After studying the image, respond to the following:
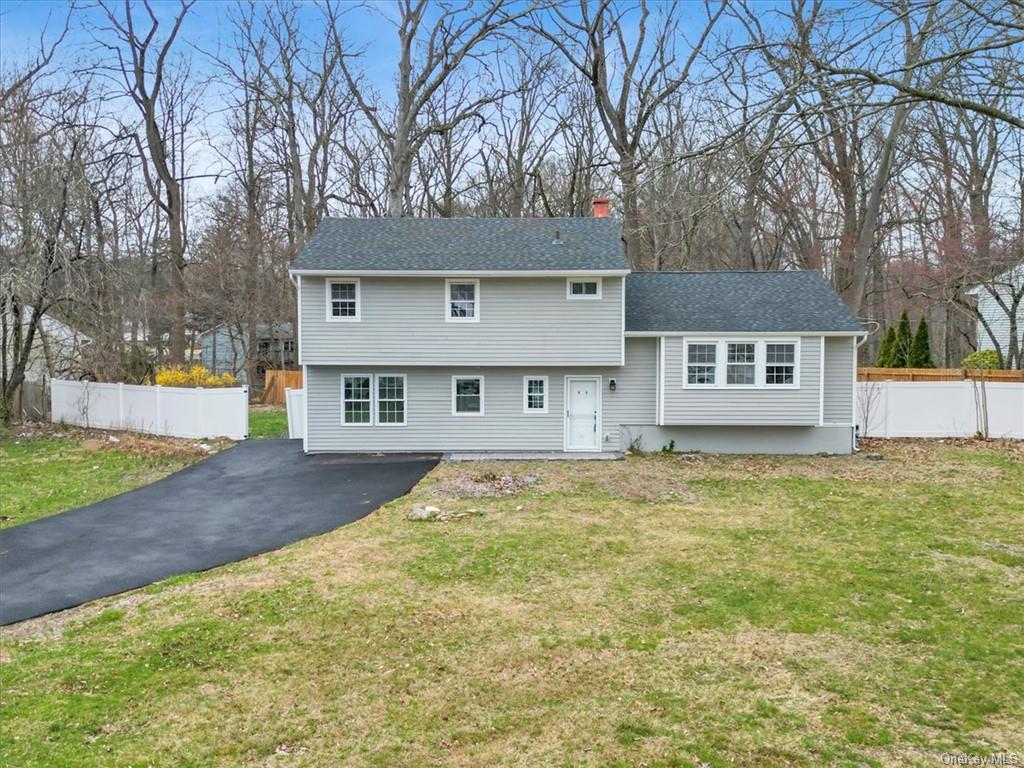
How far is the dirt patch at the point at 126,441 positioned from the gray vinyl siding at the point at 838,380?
1537 centimetres

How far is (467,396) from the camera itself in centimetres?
1692

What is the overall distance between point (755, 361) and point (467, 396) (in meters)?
7.00

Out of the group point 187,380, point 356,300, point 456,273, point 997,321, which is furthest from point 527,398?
point 997,321

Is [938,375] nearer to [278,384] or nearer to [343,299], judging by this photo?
[343,299]

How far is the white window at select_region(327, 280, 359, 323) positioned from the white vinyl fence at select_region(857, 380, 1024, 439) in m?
13.4

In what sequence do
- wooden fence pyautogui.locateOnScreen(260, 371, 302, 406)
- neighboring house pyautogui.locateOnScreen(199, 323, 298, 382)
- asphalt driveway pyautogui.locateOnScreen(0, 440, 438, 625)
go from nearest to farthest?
asphalt driveway pyautogui.locateOnScreen(0, 440, 438, 625) < wooden fence pyautogui.locateOnScreen(260, 371, 302, 406) < neighboring house pyautogui.locateOnScreen(199, 323, 298, 382)

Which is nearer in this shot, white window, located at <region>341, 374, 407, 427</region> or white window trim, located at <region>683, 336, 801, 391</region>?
white window trim, located at <region>683, 336, 801, 391</region>

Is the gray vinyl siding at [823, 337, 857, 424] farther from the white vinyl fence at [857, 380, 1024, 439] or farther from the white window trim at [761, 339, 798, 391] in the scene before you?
the white vinyl fence at [857, 380, 1024, 439]

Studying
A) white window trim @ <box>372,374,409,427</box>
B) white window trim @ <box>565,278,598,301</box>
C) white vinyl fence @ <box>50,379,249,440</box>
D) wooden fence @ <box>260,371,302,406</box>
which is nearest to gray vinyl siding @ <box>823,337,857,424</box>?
white window trim @ <box>565,278,598,301</box>

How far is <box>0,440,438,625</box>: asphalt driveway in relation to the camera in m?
7.98

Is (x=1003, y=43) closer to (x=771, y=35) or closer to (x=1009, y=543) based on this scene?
(x=771, y=35)

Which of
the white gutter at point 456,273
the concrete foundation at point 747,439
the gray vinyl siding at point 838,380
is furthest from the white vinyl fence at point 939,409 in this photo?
the white gutter at point 456,273

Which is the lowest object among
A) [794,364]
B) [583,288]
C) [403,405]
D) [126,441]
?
[126,441]

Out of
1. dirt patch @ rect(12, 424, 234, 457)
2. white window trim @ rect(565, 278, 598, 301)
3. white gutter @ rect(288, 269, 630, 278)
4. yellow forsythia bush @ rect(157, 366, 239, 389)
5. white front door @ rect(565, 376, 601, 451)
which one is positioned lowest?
dirt patch @ rect(12, 424, 234, 457)
